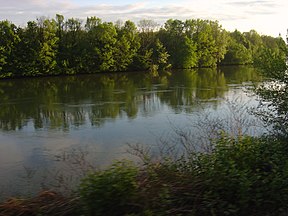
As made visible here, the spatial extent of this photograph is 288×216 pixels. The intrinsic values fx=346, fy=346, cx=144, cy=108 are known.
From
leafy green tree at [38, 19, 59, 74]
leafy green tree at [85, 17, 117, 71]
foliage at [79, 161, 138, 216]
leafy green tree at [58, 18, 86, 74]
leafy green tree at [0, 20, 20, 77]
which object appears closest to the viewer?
foliage at [79, 161, 138, 216]

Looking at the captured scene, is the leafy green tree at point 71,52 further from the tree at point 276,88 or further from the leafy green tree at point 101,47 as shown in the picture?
the tree at point 276,88

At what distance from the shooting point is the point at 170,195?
14.4 feet

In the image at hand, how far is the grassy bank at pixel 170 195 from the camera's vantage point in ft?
13.4

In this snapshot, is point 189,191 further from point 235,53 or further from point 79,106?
point 235,53

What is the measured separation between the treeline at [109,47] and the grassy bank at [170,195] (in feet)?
101

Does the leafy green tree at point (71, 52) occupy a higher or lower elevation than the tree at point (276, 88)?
higher

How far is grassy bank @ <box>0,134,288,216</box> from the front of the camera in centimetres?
409

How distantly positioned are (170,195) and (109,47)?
40595mm

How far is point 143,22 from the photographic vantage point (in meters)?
51.7

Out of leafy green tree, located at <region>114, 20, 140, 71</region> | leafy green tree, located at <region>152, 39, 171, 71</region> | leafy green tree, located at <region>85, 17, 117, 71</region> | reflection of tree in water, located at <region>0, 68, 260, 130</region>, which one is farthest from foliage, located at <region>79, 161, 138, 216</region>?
leafy green tree, located at <region>152, 39, 171, 71</region>

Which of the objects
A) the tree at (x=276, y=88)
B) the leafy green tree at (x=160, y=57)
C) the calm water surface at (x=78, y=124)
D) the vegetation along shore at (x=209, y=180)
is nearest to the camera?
the vegetation along shore at (x=209, y=180)

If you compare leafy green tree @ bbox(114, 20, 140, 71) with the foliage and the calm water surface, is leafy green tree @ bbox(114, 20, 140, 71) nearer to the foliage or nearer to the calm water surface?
the calm water surface

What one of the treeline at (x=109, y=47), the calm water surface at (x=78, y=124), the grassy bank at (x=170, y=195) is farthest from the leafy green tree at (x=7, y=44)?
the grassy bank at (x=170, y=195)

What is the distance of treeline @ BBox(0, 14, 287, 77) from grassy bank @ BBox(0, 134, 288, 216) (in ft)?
101
